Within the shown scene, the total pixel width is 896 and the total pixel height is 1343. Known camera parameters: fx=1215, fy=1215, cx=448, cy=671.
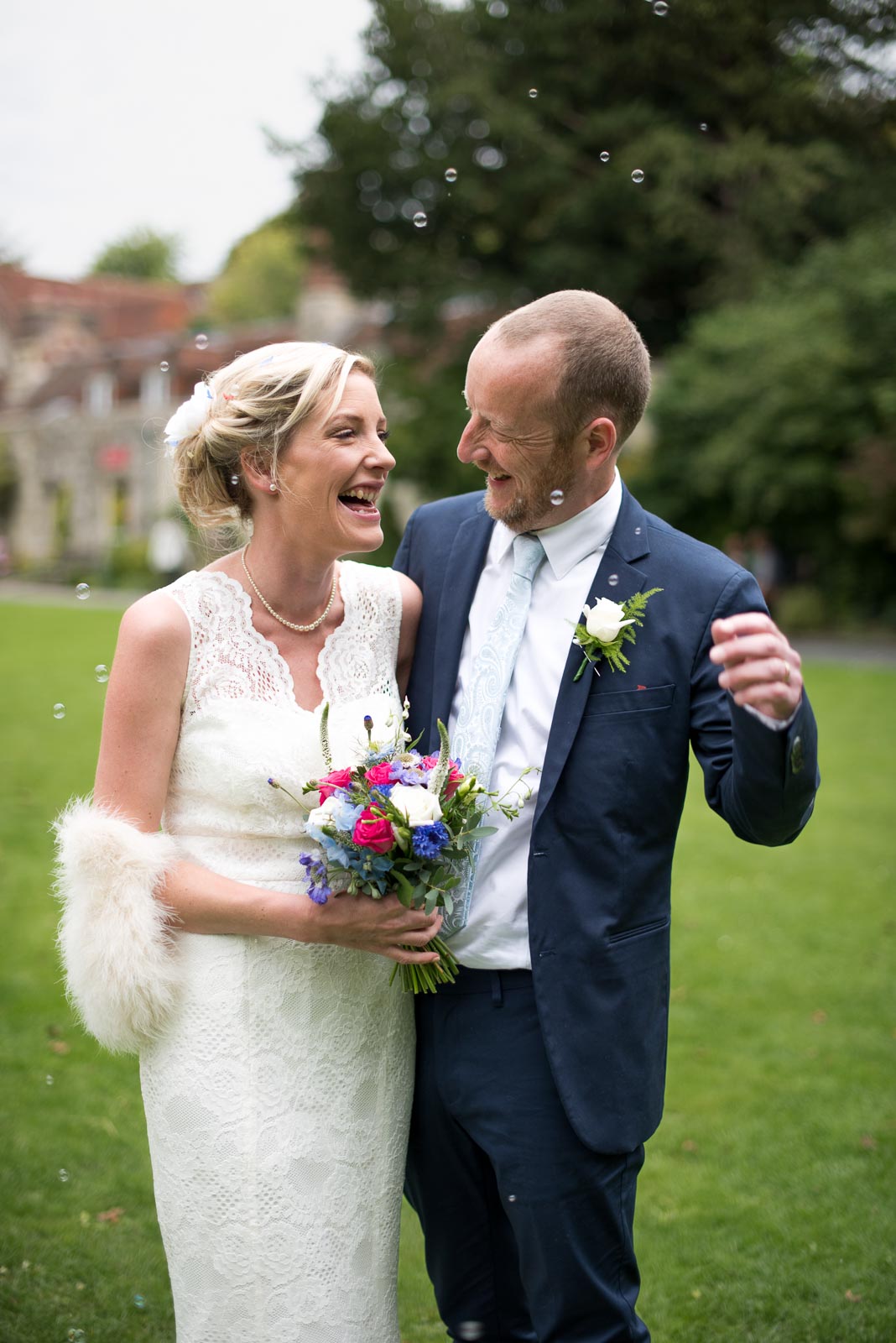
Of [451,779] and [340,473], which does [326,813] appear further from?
[340,473]

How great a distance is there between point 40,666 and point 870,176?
19.0 m

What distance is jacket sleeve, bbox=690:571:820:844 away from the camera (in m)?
2.53

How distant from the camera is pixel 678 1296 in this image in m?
4.21

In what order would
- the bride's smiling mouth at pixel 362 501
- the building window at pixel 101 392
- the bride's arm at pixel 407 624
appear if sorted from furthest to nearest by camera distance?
the building window at pixel 101 392 → the bride's arm at pixel 407 624 → the bride's smiling mouth at pixel 362 501

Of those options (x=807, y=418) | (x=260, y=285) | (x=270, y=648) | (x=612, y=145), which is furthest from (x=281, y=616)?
(x=260, y=285)

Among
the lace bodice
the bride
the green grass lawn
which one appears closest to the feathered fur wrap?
the bride

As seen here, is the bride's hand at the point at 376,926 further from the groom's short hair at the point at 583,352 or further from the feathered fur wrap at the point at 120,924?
the groom's short hair at the point at 583,352

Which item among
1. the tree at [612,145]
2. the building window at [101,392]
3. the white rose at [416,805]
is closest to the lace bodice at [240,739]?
the white rose at [416,805]

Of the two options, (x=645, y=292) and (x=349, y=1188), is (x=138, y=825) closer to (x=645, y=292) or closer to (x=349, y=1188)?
(x=349, y=1188)

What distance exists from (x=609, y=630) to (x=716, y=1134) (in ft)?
11.2

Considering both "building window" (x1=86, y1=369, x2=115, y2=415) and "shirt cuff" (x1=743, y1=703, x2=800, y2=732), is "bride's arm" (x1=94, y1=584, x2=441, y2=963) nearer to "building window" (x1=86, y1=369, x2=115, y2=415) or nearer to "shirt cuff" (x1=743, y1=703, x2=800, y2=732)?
"shirt cuff" (x1=743, y1=703, x2=800, y2=732)

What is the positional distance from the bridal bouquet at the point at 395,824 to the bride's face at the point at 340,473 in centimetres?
52

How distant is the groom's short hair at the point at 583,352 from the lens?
9.50 ft

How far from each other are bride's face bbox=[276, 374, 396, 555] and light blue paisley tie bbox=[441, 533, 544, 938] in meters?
0.37
